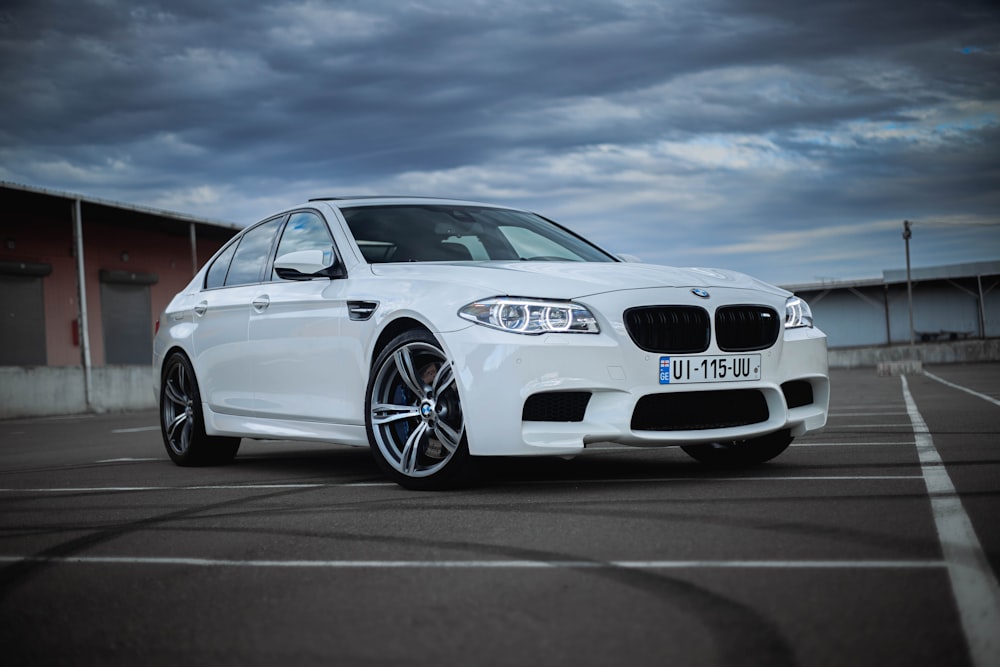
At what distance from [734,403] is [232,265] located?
3783mm

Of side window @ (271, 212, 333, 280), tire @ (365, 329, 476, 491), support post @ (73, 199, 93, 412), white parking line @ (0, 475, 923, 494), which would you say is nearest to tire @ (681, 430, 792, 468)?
white parking line @ (0, 475, 923, 494)

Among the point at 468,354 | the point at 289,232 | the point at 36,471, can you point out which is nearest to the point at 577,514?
the point at 468,354

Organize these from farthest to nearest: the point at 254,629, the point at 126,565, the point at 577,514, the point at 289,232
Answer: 1. the point at 289,232
2. the point at 577,514
3. the point at 126,565
4. the point at 254,629

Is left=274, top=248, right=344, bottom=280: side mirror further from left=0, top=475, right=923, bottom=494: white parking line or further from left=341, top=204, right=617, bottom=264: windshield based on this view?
left=0, top=475, right=923, bottom=494: white parking line

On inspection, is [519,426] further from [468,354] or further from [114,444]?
[114,444]

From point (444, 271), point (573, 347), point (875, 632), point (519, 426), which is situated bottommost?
point (875, 632)

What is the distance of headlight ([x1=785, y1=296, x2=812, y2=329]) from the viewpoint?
582 cm

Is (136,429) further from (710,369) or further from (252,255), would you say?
(710,369)

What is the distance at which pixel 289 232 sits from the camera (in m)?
6.99

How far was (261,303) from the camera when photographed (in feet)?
22.1

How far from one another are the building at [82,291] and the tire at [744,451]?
53.9 feet

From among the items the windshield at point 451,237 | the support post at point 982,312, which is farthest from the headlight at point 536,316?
the support post at point 982,312

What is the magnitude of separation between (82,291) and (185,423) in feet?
49.6

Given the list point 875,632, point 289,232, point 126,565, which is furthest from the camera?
point 289,232
